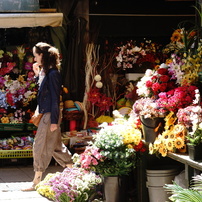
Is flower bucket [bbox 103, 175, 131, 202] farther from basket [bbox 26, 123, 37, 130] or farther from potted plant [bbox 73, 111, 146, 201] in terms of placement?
basket [bbox 26, 123, 37, 130]

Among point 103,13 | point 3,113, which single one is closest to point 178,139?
point 3,113

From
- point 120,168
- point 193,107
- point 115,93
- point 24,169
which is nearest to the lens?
point 193,107

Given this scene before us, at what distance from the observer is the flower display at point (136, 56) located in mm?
11578

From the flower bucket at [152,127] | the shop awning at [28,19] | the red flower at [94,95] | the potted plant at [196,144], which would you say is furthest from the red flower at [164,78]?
the red flower at [94,95]

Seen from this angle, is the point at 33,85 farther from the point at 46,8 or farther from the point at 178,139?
the point at 178,139

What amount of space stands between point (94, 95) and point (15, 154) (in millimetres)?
2052

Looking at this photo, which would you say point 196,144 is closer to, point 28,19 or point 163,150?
point 163,150

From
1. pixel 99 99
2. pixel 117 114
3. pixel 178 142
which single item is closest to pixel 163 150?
pixel 178 142

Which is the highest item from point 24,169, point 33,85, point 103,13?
point 103,13

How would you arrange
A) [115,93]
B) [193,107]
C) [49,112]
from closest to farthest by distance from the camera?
1. [193,107]
2. [49,112]
3. [115,93]

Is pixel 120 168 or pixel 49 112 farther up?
pixel 49 112

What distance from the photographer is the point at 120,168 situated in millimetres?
6859

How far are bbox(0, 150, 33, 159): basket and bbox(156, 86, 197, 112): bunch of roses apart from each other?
4554 mm

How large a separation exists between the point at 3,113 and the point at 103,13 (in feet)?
10.2
